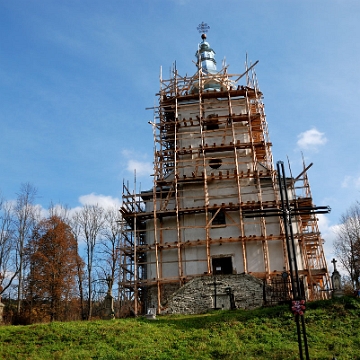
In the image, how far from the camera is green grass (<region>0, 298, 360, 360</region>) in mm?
15672

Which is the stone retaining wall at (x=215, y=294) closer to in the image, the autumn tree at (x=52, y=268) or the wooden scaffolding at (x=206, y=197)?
the wooden scaffolding at (x=206, y=197)

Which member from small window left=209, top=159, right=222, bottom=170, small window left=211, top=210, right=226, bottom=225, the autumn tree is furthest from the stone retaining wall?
the autumn tree

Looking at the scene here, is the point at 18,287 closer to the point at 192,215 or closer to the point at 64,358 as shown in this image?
the point at 192,215

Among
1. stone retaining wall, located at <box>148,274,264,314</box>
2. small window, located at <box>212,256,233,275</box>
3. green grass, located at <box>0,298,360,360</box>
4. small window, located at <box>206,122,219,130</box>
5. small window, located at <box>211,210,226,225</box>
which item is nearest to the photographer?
green grass, located at <box>0,298,360,360</box>

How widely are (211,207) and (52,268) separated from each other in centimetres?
1223

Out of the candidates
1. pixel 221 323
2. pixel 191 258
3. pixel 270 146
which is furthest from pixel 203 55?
pixel 221 323

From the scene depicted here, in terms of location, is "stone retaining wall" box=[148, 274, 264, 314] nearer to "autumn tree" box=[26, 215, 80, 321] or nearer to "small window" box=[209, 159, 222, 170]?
"small window" box=[209, 159, 222, 170]

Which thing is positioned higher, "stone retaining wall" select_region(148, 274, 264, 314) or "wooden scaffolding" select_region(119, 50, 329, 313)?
"wooden scaffolding" select_region(119, 50, 329, 313)

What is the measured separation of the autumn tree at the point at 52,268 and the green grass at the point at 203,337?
484 inches

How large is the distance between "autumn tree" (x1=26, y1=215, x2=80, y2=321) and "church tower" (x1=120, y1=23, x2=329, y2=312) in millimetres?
4486

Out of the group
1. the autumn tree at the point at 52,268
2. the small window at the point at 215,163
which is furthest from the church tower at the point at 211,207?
the autumn tree at the point at 52,268

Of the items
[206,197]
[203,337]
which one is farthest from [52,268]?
[203,337]

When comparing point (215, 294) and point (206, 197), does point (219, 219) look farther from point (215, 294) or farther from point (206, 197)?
point (215, 294)

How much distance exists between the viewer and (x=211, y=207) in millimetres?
27781
